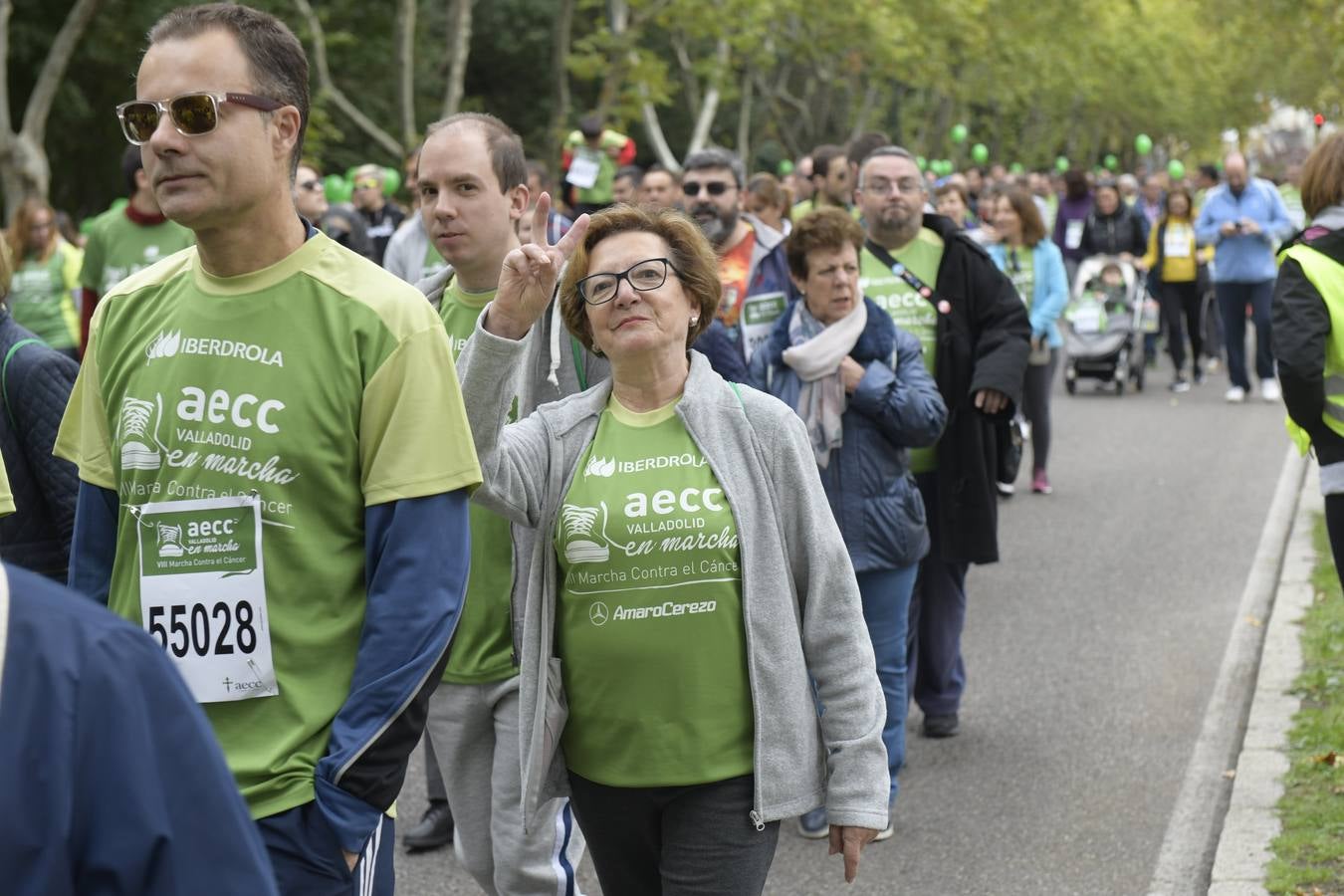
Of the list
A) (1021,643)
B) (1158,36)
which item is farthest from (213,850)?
(1158,36)

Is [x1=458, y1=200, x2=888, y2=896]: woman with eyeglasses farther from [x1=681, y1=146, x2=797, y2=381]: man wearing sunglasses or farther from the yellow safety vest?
[x1=681, y1=146, x2=797, y2=381]: man wearing sunglasses

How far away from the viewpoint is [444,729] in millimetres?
4426

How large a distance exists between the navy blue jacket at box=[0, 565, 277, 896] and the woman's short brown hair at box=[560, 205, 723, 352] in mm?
2331

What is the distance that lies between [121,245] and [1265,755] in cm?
603

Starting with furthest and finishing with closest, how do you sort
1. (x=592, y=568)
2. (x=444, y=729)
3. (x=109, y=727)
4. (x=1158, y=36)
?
(x=1158, y=36) → (x=444, y=729) → (x=592, y=568) → (x=109, y=727)

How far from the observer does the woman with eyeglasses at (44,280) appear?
11.5 metres

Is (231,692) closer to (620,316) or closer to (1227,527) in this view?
(620,316)

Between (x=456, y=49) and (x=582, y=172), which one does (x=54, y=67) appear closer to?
(x=456, y=49)

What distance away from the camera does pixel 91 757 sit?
4.85 ft

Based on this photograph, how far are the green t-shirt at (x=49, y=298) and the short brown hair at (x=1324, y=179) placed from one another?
7.98 m

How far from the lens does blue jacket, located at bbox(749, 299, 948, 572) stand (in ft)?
18.8

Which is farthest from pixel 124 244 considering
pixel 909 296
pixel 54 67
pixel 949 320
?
pixel 54 67

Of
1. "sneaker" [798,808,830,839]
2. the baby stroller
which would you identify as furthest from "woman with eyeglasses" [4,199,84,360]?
the baby stroller

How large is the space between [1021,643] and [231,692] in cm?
633
